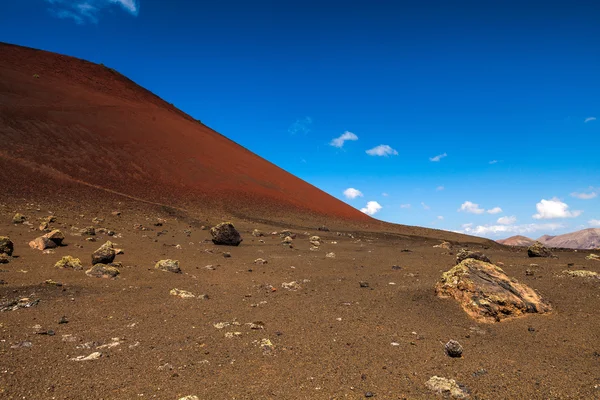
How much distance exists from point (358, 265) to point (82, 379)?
8215 millimetres

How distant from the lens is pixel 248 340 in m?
4.96

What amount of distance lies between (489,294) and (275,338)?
3742mm

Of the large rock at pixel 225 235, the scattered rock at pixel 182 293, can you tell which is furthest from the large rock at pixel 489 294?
the large rock at pixel 225 235

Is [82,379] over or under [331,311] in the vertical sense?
under

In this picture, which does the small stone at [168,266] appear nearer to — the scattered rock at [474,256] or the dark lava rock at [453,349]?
the dark lava rock at [453,349]

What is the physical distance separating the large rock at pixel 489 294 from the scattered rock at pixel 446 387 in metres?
2.43

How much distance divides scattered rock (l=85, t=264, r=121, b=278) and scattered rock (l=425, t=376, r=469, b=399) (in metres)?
6.92

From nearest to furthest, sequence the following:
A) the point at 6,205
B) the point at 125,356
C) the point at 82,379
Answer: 1. the point at 82,379
2. the point at 125,356
3. the point at 6,205

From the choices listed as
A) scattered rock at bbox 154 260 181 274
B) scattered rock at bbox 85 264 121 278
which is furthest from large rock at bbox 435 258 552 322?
scattered rock at bbox 85 264 121 278

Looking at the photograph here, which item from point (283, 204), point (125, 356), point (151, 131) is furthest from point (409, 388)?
point (151, 131)

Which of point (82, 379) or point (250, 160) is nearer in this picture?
point (82, 379)

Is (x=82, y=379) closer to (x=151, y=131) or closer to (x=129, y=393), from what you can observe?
(x=129, y=393)

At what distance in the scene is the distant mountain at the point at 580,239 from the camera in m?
52.9

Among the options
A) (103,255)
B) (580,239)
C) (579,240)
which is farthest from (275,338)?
(580,239)
